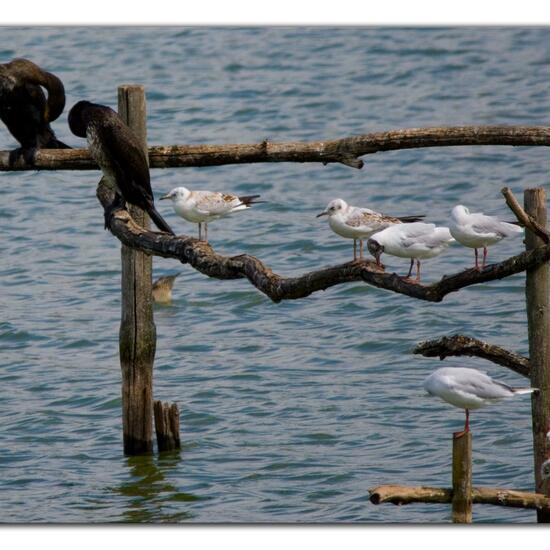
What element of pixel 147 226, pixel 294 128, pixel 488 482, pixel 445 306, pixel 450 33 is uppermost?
pixel 450 33

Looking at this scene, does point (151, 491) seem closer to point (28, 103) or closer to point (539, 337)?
point (28, 103)

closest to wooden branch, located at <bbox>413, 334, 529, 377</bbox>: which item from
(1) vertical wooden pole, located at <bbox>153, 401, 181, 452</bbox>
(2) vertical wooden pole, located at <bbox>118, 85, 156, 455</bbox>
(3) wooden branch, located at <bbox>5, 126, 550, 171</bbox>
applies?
(3) wooden branch, located at <bbox>5, 126, 550, 171</bbox>

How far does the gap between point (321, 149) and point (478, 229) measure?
2.93 ft

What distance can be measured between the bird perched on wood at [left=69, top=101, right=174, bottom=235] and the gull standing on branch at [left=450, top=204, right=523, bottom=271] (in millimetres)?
1342

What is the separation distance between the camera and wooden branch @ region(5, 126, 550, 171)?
5629 millimetres

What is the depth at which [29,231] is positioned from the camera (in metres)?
11.7

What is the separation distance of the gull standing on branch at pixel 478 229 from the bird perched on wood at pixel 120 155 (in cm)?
134

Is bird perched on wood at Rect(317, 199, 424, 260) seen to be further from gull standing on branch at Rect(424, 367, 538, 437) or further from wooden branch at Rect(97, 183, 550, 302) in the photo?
gull standing on branch at Rect(424, 367, 538, 437)

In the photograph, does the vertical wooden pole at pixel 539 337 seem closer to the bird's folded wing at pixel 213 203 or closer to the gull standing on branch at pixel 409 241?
the gull standing on branch at pixel 409 241

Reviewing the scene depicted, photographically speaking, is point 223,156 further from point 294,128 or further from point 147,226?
point 294,128

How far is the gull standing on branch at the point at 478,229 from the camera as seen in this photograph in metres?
5.43

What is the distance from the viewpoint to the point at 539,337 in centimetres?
540
